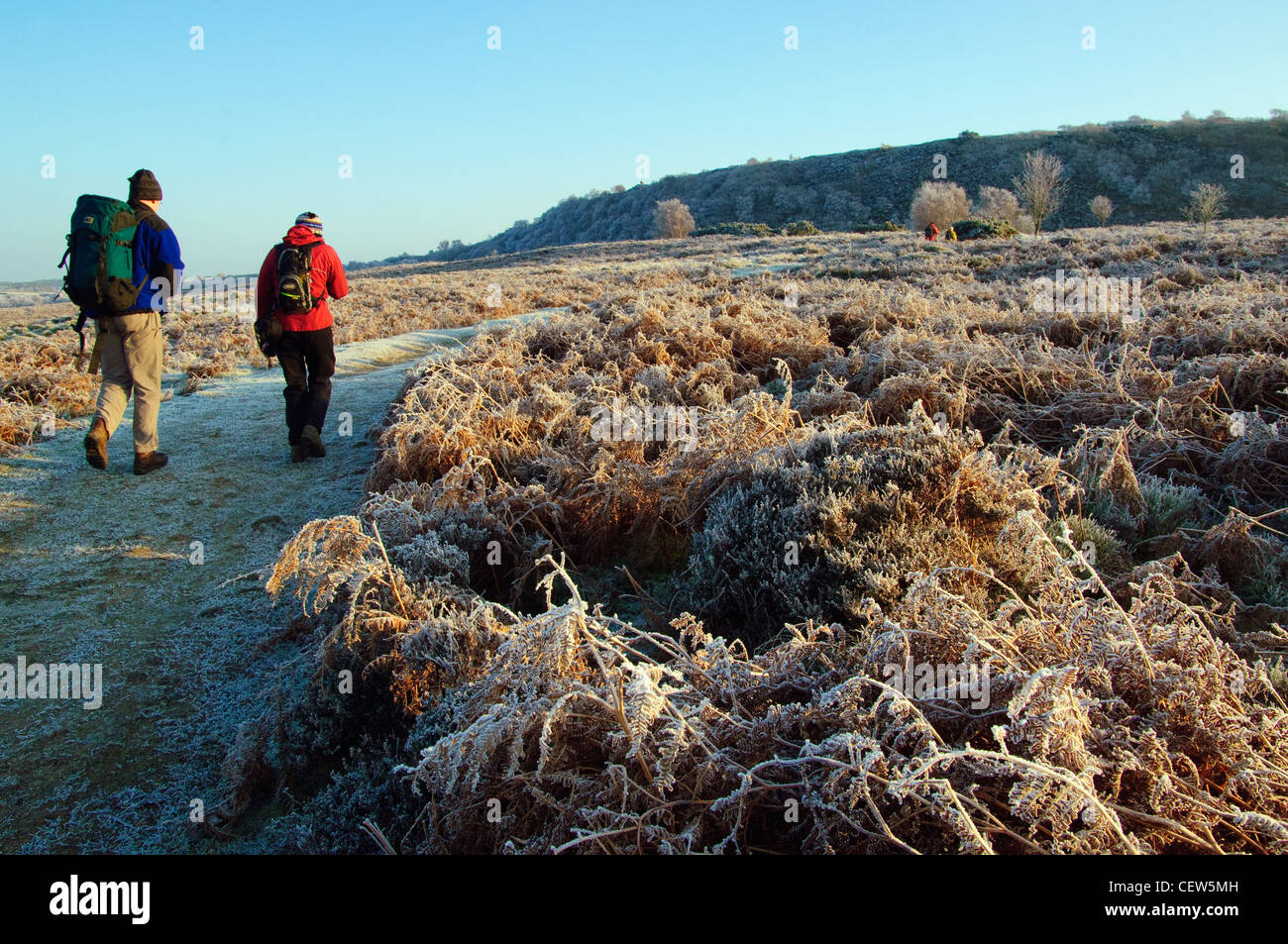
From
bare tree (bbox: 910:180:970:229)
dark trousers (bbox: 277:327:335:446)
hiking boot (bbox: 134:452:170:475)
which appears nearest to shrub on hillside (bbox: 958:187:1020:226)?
bare tree (bbox: 910:180:970:229)

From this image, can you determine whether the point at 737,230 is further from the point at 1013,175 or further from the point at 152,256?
the point at 152,256

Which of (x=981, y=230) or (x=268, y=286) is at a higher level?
(x=981, y=230)

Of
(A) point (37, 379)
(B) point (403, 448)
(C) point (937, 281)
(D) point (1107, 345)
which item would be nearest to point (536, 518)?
(B) point (403, 448)

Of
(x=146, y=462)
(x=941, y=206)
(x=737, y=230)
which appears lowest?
(x=146, y=462)

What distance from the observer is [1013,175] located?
206 ft

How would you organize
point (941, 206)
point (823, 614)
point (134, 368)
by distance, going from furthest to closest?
1. point (941, 206)
2. point (134, 368)
3. point (823, 614)

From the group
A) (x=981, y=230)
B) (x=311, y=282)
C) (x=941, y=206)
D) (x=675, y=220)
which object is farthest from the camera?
(x=675, y=220)

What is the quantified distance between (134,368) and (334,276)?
1854 millimetres

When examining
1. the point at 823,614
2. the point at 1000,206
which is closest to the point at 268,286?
the point at 823,614

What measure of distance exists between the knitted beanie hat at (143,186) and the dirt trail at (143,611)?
7.58ft
